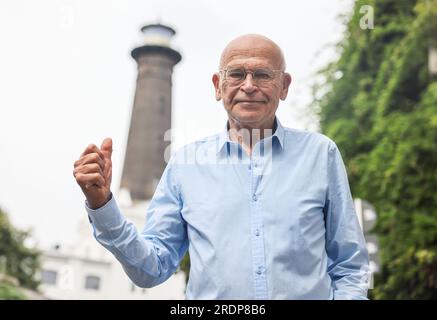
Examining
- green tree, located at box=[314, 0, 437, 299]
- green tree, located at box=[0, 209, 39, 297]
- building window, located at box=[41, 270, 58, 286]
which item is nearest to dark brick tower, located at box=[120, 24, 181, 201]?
building window, located at box=[41, 270, 58, 286]

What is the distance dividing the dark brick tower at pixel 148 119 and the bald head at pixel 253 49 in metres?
33.8

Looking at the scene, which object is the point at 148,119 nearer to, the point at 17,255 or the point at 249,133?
the point at 17,255

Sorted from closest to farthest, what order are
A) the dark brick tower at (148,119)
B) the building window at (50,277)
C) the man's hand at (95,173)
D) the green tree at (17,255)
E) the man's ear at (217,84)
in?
1. the man's hand at (95,173)
2. the man's ear at (217,84)
3. the green tree at (17,255)
4. the building window at (50,277)
5. the dark brick tower at (148,119)

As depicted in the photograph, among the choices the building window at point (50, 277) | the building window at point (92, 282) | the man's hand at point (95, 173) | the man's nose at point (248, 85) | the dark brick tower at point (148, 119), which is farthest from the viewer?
the dark brick tower at point (148, 119)

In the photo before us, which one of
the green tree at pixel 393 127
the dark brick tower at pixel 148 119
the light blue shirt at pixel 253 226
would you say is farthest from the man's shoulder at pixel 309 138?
the dark brick tower at pixel 148 119

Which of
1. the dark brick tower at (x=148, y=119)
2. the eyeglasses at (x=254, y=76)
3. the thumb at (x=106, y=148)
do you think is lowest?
the thumb at (x=106, y=148)

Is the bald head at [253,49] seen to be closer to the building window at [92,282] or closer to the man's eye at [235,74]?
the man's eye at [235,74]

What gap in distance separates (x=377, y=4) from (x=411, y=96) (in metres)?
1.75

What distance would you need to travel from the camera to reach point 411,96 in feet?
33.1

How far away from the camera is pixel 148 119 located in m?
35.5

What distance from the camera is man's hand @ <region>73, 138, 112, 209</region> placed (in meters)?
1.36

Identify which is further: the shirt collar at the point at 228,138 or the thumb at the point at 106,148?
the shirt collar at the point at 228,138

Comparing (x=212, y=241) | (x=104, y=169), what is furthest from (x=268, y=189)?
(x=104, y=169)

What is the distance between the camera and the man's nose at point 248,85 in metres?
1.59
